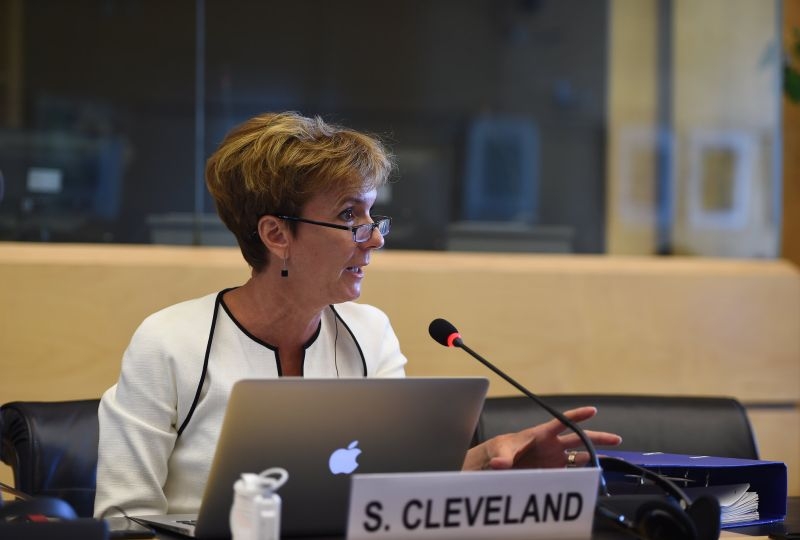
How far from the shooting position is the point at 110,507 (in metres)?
1.65

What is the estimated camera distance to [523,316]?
3020mm

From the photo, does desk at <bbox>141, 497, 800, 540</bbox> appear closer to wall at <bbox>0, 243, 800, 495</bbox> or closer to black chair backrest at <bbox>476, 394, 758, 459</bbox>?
black chair backrest at <bbox>476, 394, 758, 459</bbox>

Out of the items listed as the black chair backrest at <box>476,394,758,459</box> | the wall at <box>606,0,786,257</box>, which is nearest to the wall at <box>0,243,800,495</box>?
the wall at <box>606,0,786,257</box>

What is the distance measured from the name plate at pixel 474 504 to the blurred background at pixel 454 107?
1.93 meters

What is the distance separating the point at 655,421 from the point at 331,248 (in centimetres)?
85

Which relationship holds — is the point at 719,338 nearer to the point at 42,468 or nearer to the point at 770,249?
the point at 770,249

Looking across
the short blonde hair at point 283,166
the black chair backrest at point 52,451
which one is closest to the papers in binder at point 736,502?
the short blonde hair at point 283,166

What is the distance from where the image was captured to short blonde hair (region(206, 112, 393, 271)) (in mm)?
1833

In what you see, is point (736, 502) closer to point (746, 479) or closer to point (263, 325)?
point (746, 479)

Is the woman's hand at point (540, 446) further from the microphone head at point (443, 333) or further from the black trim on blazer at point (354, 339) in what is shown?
the black trim on blazer at point (354, 339)

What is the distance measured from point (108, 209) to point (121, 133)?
457 millimetres

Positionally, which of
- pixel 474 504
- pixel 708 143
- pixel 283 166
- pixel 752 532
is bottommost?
pixel 752 532

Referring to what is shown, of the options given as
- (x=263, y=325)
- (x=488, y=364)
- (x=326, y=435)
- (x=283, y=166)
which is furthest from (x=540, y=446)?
(x=283, y=166)

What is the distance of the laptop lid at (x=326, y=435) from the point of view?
1.32 metres
